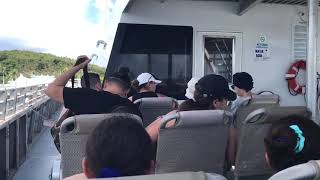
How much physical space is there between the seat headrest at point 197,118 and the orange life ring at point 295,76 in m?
3.88

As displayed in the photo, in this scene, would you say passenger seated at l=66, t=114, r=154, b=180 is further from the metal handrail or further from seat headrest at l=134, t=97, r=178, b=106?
the metal handrail

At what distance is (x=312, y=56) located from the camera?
3658 mm

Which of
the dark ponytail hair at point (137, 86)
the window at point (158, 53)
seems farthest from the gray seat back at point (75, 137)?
the window at point (158, 53)

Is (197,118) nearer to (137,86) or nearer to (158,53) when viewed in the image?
(137,86)

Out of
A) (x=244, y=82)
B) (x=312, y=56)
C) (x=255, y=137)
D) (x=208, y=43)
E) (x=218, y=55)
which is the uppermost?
(x=208, y=43)

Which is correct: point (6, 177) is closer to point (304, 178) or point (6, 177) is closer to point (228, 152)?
point (228, 152)

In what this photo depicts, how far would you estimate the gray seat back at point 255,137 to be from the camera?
2701 millimetres

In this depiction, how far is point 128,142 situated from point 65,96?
170cm

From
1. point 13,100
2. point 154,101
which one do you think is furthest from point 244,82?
point 13,100

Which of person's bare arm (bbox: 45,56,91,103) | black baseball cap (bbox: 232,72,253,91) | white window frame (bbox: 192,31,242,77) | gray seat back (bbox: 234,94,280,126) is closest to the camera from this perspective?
person's bare arm (bbox: 45,56,91,103)

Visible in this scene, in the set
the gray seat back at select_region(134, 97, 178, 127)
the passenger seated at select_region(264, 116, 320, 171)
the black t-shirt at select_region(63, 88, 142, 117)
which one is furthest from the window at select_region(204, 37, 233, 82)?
the passenger seated at select_region(264, 116, 320, 171)

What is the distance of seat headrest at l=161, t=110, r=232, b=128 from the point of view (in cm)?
227

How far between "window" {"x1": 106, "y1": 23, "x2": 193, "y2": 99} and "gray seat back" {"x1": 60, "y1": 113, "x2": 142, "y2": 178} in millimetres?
3102

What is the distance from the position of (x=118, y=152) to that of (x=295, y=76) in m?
5.26
